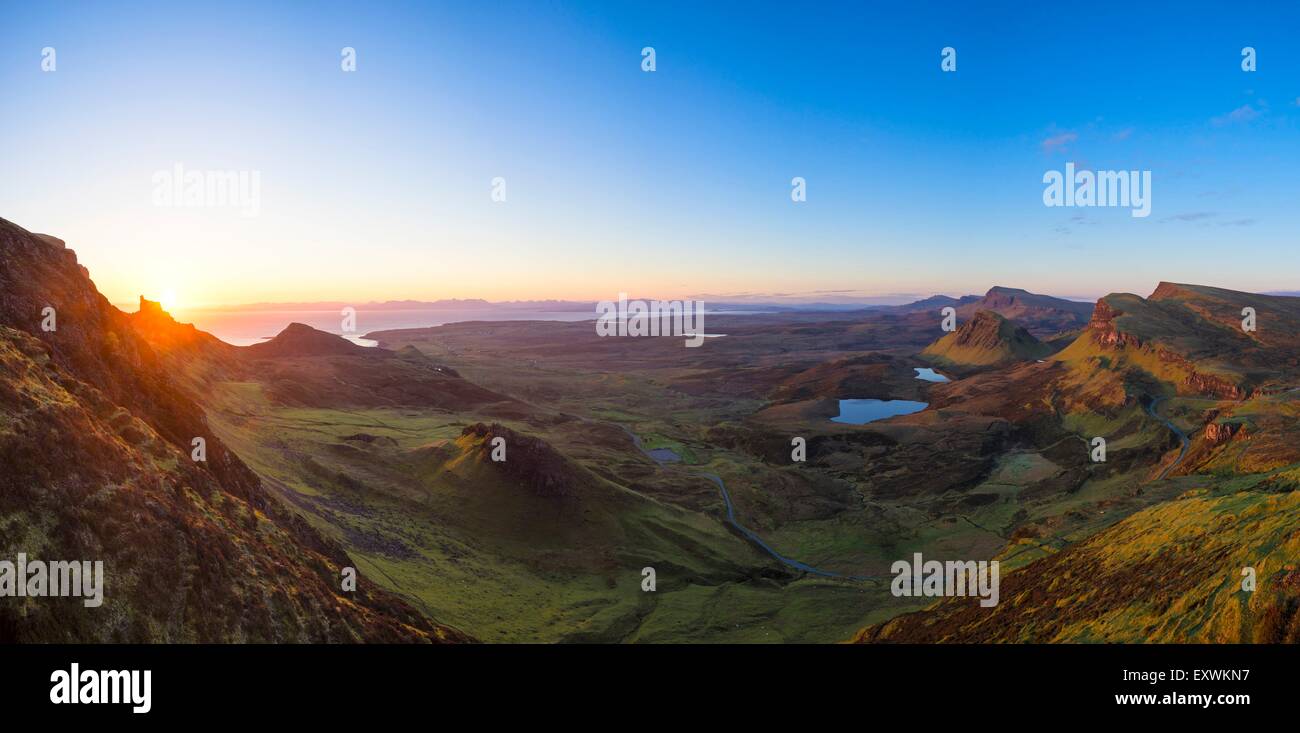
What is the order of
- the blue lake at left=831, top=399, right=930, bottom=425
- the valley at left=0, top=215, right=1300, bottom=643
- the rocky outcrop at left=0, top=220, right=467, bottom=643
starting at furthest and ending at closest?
the blue lake at left=831, top=399, right=930, bottom=425
the valley at left=0, top=215, right=1300, bottom=643
the rocky outcrop at left=0, top=220, right=467, bottom=643

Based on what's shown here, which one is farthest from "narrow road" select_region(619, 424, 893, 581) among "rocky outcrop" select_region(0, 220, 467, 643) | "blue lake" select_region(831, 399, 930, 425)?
"blue lake" select_region(831, 399, 930, 425)

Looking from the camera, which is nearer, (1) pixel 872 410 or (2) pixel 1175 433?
(2) pixel 1175 433

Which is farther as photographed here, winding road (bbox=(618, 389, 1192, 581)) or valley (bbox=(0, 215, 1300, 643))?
winding road (bbox=(618, 389, 1192, 581))

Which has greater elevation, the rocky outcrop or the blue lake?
the rocky outcrop

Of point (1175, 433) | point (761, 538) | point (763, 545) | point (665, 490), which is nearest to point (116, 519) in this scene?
point (763, 545)

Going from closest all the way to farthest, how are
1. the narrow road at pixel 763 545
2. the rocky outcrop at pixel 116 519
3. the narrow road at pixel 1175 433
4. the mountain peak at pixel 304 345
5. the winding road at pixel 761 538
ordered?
the rocky outcrop at pixel 116 519
the narrow road at pixel 763 545
the winding road at pixel 761 538
the narrow road at pixel 1175 433
the mountain peak at pixel 304 345

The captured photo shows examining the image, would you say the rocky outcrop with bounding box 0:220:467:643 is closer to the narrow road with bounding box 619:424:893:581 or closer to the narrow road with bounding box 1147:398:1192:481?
the narrow road with bounding box 619:424:893:581

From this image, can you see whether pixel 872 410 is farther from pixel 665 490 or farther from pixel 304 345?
pixel 304 345

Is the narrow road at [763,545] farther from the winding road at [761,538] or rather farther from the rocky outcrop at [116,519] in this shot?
the rocky outcrop at [116,519]

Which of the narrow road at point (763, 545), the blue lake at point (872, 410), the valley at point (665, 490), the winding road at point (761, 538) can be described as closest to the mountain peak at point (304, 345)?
the valley at point (665, 490)

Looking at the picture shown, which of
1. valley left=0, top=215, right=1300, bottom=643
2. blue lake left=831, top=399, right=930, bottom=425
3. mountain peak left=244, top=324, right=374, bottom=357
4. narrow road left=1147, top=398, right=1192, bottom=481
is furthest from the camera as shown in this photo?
blue lake left=831, top=399, right=930, bottom=425
